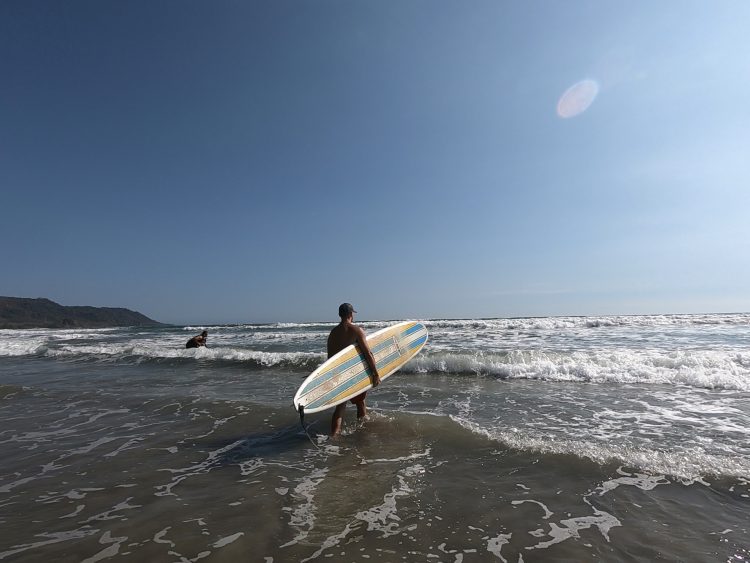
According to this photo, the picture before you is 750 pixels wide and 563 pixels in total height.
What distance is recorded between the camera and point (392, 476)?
161 inches

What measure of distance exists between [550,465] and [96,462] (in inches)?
211

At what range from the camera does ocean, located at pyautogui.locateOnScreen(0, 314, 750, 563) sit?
283 centimetres

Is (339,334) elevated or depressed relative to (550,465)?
elevated

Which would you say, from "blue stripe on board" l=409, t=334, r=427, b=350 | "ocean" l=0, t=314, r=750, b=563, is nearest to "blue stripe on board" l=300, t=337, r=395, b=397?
"ocean" l=0, t=314, r=750, b=563

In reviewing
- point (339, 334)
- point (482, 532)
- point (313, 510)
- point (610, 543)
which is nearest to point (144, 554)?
point (313, 510)

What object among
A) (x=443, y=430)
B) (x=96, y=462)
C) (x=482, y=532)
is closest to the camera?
(x=482, y=532)

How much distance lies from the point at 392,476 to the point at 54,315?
91125 mm

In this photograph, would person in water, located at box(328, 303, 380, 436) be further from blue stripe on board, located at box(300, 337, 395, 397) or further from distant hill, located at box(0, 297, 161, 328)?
distant hill, located at box(0, 297, 161, 328)

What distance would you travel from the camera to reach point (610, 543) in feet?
9.14

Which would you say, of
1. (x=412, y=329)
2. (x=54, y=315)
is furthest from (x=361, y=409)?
(x=54, y=315)

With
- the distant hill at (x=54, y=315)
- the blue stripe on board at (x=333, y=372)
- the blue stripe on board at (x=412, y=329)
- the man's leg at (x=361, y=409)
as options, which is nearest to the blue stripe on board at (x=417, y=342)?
the blue stripe on board at (x=412, y=329)

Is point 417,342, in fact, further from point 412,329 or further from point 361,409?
point 361,409

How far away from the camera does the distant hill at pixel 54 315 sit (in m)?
62.8

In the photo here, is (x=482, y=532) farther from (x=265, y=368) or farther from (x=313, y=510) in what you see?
(x=265, y=368)
